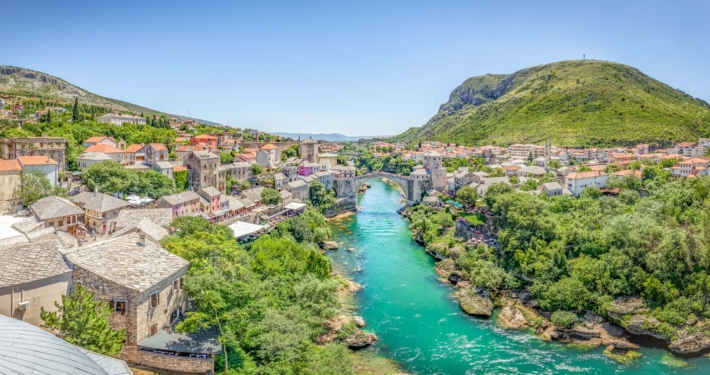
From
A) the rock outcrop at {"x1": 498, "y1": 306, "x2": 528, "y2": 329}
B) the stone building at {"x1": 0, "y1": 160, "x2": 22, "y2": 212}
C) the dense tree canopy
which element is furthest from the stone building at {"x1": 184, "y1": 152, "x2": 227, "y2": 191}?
the rock outcrop at {"x1": 498, "y1": 306, "x2": 528, "y2": 329}

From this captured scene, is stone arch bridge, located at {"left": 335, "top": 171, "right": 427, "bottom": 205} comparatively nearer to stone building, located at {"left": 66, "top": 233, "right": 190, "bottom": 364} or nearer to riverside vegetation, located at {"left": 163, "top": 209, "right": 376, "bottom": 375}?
riverside vegetation, located at {"left": 163, "top": 209, "right": 376, "bottom": 375}

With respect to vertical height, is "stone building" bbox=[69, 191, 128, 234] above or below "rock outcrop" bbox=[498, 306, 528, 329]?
above

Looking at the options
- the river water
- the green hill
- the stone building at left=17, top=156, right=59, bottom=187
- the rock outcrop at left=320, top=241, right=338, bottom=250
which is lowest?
the river water

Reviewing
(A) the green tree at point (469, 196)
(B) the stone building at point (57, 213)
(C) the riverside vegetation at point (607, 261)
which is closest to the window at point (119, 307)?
(B) the stone building at point (57, 213)

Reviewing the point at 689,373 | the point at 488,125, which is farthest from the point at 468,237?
the point at 488,125

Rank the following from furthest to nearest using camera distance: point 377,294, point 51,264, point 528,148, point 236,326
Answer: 1. point 528,148
2. point 377,294
3. point 236,326
4. point 51,264

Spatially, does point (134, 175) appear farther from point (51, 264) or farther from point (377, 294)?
point (51, 264)

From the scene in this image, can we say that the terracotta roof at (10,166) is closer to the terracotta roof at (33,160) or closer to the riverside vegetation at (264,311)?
the terracotta roof at (33,160)
